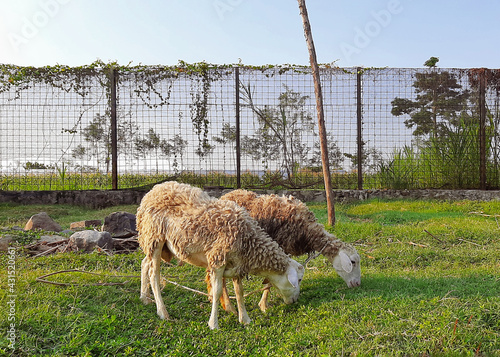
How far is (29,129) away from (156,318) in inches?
371

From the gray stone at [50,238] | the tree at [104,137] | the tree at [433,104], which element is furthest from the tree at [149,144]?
the tree at [433,104]

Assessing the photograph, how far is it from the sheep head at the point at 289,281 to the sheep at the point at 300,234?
0.68m

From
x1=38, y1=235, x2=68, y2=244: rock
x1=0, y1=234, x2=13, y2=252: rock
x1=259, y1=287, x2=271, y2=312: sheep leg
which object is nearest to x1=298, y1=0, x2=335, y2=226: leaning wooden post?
x1=259, y1=287, x2=271, y2=312: sheep leg

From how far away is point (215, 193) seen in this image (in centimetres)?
1108

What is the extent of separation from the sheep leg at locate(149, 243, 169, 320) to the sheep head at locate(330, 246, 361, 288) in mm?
1979

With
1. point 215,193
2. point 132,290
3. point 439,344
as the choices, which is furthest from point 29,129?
point 439,344

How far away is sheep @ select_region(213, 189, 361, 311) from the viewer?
14.6 feet

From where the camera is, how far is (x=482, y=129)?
1152 cm

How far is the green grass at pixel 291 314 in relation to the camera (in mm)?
2988

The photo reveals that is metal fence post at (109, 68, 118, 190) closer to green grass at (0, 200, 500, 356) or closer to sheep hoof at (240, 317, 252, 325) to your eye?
green grass at (0, 200, 500, 356)

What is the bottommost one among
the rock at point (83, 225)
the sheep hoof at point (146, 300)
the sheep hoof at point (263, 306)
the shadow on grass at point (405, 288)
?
the sheep hoof at point (263, 306)

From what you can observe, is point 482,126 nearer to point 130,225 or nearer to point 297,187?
point 297,187

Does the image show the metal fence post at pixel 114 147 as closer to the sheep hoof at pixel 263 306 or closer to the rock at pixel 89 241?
the rock at pixel 89 241

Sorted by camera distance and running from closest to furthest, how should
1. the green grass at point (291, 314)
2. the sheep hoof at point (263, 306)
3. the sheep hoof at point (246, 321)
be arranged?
the green grass at point (291, 314) → the sheep hoof at point (246, 321) → the sheep hoof at point (263, 306)
